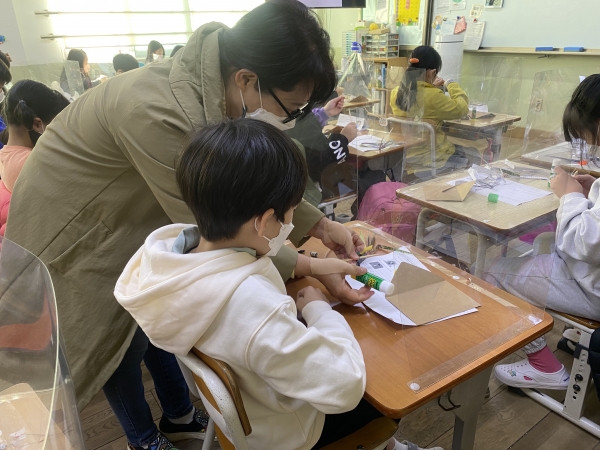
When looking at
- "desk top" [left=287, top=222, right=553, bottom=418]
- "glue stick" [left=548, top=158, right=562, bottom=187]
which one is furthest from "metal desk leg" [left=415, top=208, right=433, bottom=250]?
"glue stick" [left=548, top=158, right=562, bottom=187]

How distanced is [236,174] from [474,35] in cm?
566

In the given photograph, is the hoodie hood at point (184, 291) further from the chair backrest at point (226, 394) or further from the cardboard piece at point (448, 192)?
the cardboard piece at point (448, 192)

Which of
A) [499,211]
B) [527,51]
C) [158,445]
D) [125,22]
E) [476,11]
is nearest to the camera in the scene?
[158,445]

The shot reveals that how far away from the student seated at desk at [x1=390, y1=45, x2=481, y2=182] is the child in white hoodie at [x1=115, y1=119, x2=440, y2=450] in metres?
1.83

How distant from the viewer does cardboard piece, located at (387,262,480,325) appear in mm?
988

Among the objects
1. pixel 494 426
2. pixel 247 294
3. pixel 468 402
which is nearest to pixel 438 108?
pixel 494 426

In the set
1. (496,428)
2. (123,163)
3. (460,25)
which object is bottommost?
(496,428)

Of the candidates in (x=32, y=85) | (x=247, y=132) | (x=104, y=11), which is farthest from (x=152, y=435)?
(x=104, y=11)

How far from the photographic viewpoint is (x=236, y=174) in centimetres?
74

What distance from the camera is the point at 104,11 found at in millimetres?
6457

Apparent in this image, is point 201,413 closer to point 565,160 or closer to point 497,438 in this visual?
point 497,438

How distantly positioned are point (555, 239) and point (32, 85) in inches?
77.5

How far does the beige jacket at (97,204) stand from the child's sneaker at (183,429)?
1.89 ft

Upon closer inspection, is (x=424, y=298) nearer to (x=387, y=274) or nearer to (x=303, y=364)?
(x=387, y=274)
